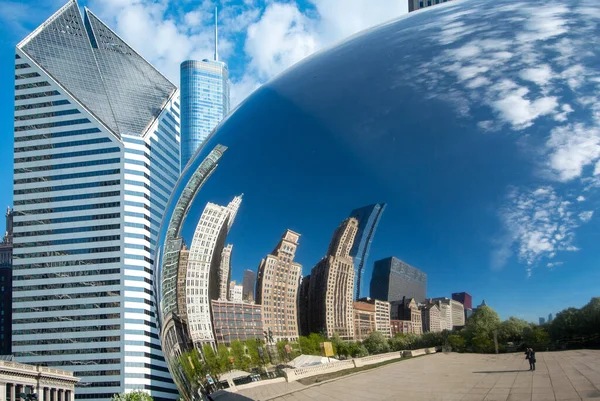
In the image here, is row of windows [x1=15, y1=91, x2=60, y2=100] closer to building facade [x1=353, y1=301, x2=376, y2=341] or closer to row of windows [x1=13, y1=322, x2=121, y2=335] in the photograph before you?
row of windows [x1=13, y1=322, x2=121, y2=335]

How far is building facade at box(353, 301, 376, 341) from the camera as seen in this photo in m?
4.00

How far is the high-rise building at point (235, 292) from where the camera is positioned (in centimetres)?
443

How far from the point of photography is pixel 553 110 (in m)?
3.87

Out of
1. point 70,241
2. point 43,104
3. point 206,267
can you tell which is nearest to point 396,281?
point 206,267

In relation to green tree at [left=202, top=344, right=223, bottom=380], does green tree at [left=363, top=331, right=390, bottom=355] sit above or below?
above

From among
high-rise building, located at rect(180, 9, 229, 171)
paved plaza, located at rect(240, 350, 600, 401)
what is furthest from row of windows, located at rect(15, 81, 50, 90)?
paved plaza, located at rect(240, 350, 600, 401)

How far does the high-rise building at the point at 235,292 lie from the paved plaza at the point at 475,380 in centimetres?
69

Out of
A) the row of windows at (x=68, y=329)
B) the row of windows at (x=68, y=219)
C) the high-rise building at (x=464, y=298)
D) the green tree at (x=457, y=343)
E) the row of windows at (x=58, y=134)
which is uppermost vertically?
the row of windows at (x=58, y=134)

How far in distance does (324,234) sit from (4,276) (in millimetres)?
149058

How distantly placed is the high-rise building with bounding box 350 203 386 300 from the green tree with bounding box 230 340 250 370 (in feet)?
2.89

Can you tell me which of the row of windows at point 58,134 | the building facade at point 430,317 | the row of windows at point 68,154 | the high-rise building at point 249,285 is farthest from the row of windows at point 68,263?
the building facade at point 430,317

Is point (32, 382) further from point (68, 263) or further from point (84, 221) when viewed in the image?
point (84, 221)

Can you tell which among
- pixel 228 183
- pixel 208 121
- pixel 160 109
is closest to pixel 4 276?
pixel 160 109

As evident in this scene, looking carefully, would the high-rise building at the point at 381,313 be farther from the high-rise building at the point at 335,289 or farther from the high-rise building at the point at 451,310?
the high-rise building at the point at 451,310
